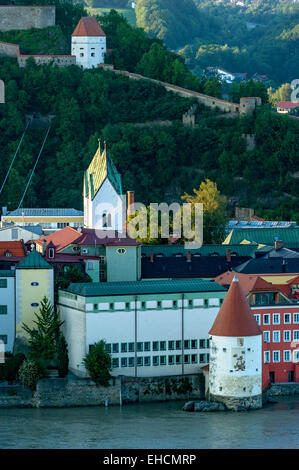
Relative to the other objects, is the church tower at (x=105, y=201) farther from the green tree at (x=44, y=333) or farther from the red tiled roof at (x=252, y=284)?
the green tree at (x=44, y=333)

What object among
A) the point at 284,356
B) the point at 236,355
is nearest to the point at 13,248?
the point at 284,356

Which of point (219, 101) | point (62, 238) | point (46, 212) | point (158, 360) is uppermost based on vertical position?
point (219, 101)

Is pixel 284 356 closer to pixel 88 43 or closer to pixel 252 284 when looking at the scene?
pixel 252 284

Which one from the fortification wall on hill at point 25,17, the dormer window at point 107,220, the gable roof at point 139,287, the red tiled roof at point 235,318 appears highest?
the fortification wall on hill at point 25,17

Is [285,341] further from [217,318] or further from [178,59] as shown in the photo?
[178,59]

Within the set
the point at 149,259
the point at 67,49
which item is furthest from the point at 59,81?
the point at 149,259

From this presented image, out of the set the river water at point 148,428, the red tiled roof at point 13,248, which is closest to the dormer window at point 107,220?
the red tiled roof at point 13,248
